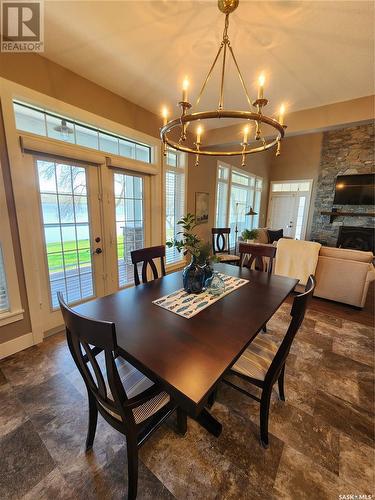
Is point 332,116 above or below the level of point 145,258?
above

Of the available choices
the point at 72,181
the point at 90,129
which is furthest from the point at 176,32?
the point at 72,181

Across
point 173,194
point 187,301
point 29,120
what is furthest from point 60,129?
point 187,301

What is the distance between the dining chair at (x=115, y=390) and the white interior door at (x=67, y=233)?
4.96 feet

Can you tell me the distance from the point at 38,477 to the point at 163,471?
2.25 ft

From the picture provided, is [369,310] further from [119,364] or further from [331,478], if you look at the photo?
[119,364]

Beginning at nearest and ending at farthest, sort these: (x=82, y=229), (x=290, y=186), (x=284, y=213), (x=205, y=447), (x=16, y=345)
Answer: (x=205, y=447) < (x=16, y=345) < (x=82, y=229) < (x=290, y=186) < (x=284, y=213)

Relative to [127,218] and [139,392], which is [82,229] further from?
[139,392]

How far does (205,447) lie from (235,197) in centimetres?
537

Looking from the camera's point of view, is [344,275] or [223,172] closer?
[344,275]

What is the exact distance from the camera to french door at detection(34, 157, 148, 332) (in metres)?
2.23

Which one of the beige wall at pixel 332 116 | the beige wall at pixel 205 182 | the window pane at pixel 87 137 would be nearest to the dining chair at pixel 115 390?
the window pane at pixel 87 137

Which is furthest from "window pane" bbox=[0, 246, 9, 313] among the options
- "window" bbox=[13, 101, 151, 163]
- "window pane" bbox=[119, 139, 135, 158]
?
"window pane" bbox=[119, 139, 135, 158]

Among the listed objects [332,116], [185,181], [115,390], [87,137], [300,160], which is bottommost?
[115,390]

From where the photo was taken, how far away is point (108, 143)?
2.63m
